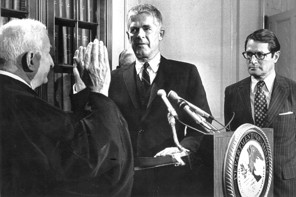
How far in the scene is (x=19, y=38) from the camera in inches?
68.9

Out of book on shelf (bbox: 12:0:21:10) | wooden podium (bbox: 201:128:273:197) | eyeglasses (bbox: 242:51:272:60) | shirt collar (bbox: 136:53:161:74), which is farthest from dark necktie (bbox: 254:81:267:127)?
book on shelf (bbox: 12:0:21:10)

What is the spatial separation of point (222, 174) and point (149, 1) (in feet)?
3.23

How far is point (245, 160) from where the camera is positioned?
2234 mm

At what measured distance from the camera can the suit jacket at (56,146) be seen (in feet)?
5.79

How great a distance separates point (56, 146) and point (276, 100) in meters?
1.46

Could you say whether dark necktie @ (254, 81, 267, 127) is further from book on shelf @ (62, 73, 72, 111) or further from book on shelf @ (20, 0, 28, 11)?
book on shelf @ (20, 0, 28, 11)

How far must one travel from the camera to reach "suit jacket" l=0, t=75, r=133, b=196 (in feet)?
5.79

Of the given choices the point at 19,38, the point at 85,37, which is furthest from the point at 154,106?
the point at 19,38

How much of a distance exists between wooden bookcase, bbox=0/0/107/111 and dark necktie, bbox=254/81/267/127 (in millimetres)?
1117

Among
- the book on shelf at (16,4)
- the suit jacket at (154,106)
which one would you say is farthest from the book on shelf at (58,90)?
the book on shelf at (16,4)

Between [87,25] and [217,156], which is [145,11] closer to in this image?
[87,25]

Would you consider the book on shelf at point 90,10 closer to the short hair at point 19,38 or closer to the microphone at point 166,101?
the short hair at point 19,38

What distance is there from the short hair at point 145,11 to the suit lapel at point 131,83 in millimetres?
235

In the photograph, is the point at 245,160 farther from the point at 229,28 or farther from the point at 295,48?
the point at 295,48
